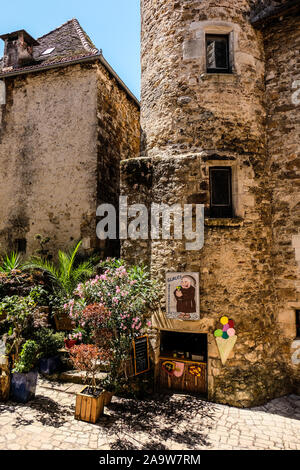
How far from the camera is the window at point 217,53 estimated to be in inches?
261

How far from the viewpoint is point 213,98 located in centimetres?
645

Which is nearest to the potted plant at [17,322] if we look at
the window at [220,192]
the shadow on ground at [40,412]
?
the shadow on ground at [40,412]

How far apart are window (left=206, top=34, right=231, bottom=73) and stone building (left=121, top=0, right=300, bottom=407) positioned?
22 mm

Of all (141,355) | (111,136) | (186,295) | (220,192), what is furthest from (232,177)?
(111,136)

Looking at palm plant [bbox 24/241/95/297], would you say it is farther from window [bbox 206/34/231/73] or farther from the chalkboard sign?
window [bbox 206/34/231/73]

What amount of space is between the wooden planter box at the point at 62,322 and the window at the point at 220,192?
4387 millimetres

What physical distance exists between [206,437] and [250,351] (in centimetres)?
192

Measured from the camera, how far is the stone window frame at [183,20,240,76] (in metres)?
6.52

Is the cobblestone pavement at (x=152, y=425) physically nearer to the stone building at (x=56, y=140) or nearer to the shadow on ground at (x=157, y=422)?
the shadow on ground at (x=157, y=422)

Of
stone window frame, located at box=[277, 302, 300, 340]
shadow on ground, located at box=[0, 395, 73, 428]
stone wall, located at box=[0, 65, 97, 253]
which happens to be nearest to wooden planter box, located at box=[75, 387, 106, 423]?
shadow on ground, located at box=[0, 395, 73, 428]

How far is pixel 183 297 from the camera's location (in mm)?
6105

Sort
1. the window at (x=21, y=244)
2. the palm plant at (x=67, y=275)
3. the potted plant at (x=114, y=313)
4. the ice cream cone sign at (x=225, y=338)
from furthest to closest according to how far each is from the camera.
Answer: the window at (x=21, y=244) < the palm plant at (x=67, y=275) < the ice cream cone sign at (x=225, y=338) < the potted plant at (x=114, y=313)
